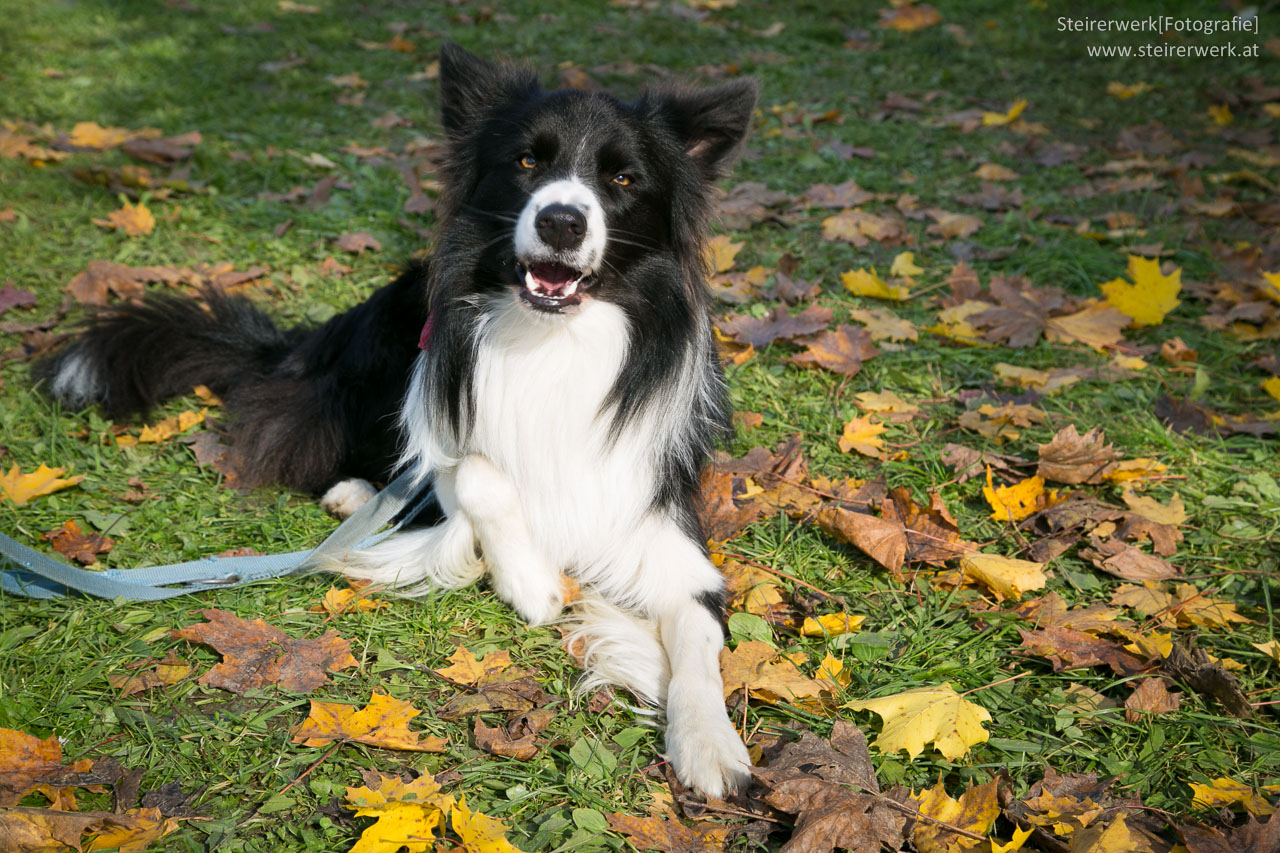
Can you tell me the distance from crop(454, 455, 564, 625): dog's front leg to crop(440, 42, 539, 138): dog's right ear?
1.13 meters

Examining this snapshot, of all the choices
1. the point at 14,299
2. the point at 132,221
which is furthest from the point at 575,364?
the point at 132,221

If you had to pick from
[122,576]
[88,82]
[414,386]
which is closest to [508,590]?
[414,386]

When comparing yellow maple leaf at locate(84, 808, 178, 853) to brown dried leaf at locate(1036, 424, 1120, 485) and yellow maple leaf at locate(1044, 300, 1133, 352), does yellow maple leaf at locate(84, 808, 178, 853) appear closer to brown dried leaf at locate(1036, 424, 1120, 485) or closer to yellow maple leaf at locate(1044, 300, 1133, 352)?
brown dried leaf at locate(1036, 424, 1120, 485)

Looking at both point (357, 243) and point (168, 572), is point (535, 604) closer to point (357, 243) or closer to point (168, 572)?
point (168, 572)

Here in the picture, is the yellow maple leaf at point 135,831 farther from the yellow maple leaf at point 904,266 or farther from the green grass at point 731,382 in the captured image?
the yellow maple leaf at point 904,266

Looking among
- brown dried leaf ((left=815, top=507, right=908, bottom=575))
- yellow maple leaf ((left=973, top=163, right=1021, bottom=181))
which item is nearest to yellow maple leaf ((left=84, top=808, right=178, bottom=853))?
brown dried leaf ((left=815, top=507, right=908, bottom=575))

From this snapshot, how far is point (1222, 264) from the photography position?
5098 mm

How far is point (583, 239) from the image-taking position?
2662 millimetres

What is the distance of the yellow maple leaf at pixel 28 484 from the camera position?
318cm

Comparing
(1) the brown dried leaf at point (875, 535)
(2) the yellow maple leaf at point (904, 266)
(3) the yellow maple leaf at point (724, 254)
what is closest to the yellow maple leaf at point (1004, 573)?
(1) the brown dried leaf at point (875, 535)

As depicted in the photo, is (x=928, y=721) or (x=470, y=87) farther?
(x=470, y=87)

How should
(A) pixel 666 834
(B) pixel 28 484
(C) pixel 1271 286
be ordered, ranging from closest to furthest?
(A) pixel 666 834 < (B) pixel 28 484 < (C) pixel 1271 286

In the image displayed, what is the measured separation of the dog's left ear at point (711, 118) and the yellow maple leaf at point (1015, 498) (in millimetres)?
1463

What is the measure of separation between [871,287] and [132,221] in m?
4.07
